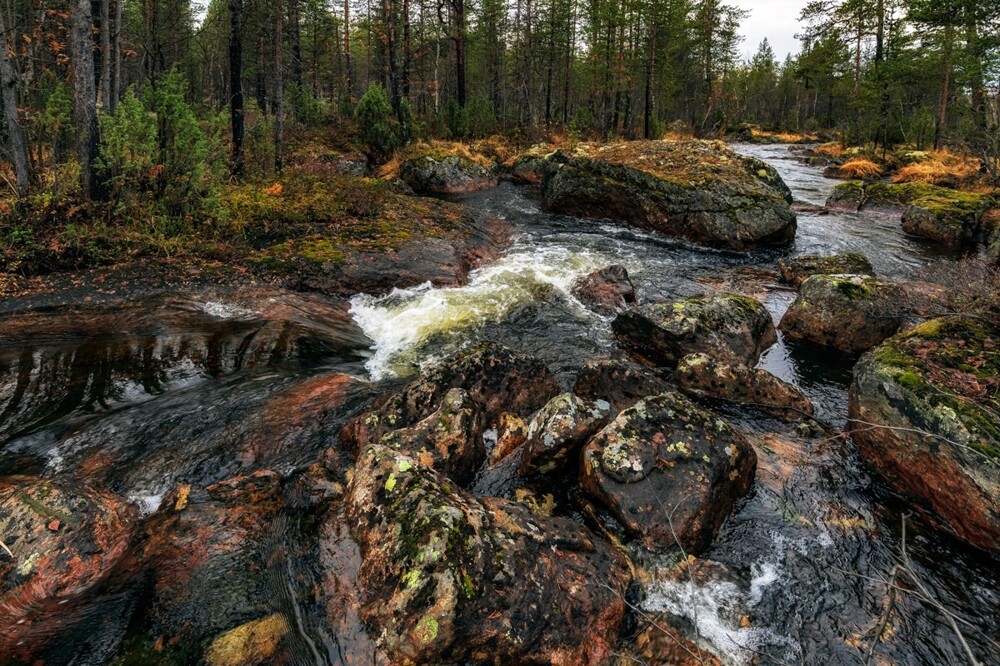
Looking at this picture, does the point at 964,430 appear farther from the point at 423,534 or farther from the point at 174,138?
the point at 174,138

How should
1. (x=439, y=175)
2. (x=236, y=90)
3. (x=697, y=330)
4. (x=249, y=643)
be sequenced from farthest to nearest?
1. (x=439, y=175)
2. (x=236, y=90)
3. (x=697, y=330)
4. (x=249, y=643)

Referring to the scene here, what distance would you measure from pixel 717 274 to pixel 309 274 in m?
9.43

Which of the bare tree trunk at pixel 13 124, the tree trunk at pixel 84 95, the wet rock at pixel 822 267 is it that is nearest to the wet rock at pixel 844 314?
the wet rock at pixel 822 267

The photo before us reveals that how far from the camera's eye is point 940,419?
16.2ft

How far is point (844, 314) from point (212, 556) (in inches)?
369

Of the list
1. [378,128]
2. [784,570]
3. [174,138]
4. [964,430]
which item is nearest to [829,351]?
[964,430]

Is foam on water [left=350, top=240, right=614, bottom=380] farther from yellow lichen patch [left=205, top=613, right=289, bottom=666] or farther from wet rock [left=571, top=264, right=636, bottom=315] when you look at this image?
yellow lichen patch [left=205, top=613, right=289, bottom=666]

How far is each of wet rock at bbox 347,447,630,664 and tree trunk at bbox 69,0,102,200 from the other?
984 cm

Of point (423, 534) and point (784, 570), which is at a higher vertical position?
point (423, 534)

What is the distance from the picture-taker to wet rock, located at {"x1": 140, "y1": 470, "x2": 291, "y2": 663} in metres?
3.51

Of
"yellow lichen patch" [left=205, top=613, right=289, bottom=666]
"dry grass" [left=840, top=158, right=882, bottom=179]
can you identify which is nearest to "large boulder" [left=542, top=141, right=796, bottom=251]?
"dry grass" [left=840, top=158, right=882, bottom=179]

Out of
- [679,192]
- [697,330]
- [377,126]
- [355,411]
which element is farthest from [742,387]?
[377,126]

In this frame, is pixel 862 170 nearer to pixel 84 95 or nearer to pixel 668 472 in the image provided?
pixel 668 472

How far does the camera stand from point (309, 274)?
402 inches
